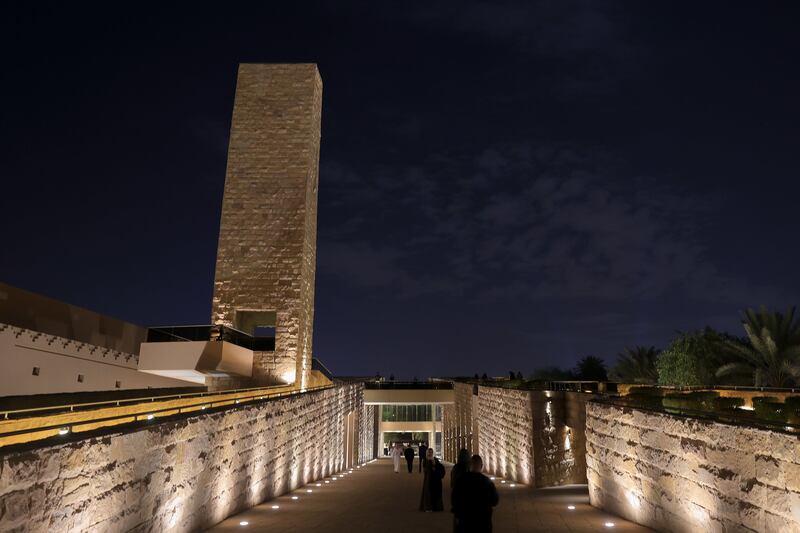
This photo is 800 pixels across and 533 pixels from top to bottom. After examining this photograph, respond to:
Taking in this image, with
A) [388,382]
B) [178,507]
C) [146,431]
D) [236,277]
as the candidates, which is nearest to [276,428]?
[178,507]

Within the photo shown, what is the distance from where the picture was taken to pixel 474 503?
177 inches

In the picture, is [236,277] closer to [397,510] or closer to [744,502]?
[397,510]

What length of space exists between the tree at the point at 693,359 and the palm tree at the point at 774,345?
184 inches

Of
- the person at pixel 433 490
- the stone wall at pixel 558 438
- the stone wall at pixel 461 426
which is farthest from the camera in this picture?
the stone wall at pixel 461 426

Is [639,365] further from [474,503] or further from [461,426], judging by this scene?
[474,503]

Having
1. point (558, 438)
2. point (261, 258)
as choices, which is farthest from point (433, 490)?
point (261, 258)

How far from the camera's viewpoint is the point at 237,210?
22844mm

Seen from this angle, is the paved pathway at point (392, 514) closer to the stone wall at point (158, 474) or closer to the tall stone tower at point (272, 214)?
the stone wall at point (158, 474)

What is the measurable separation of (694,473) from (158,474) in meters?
5.01

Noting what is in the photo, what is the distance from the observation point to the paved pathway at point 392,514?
23.1 ft

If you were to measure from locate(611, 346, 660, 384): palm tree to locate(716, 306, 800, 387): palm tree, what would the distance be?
44.2ft

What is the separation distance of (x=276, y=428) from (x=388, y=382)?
27370mm

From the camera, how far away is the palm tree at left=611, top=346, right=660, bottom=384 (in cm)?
3441

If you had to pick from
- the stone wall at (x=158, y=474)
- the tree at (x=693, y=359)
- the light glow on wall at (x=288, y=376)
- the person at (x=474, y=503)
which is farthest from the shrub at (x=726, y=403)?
the tree at (x=693, y=359)
